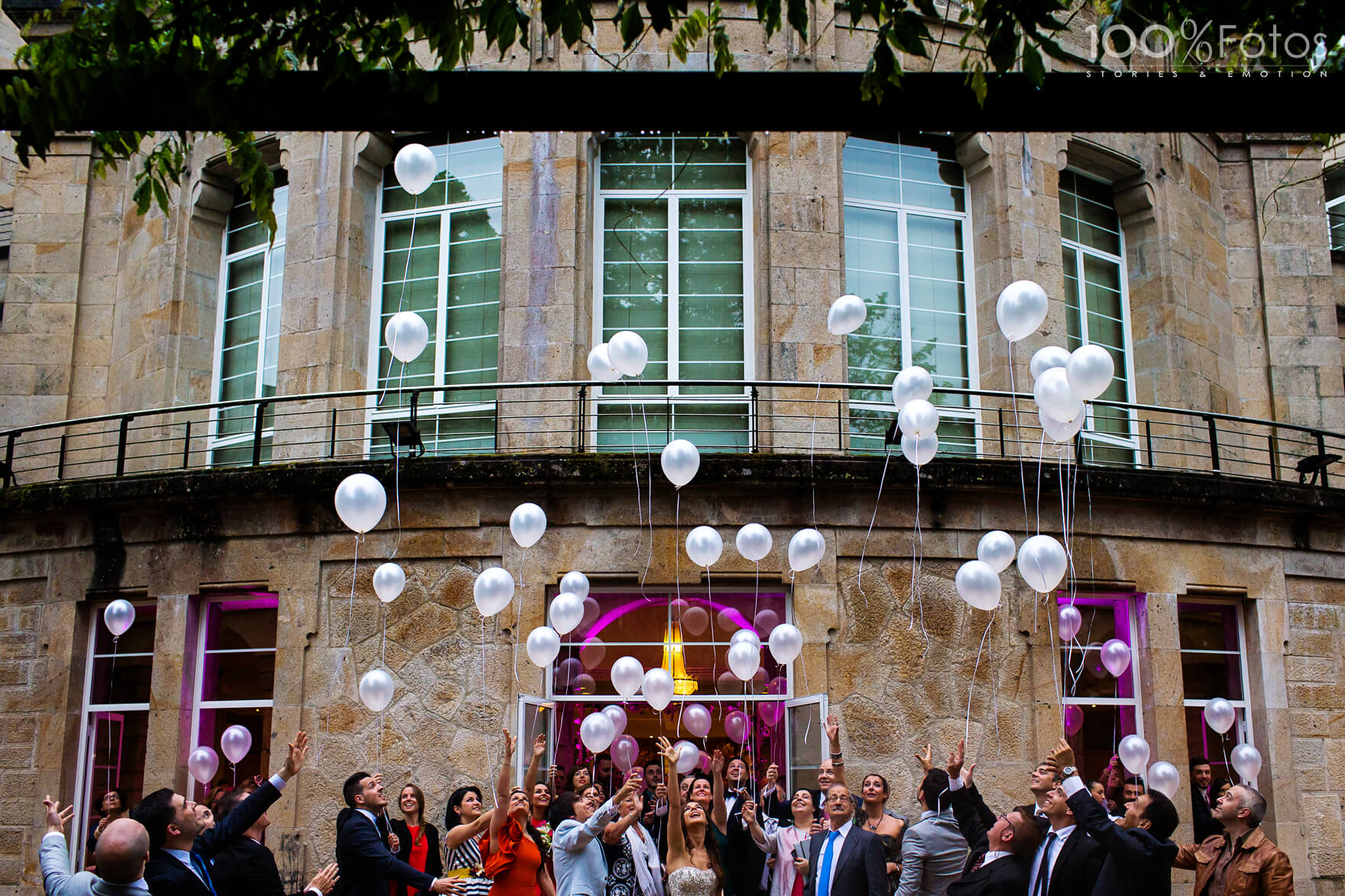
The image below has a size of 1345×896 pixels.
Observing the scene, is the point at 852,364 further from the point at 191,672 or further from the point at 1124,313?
the point at 191,672

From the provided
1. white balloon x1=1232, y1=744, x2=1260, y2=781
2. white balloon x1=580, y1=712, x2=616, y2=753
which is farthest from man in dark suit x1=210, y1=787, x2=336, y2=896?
white balloon x1=1232, y1=744, x2=1260, y2=781

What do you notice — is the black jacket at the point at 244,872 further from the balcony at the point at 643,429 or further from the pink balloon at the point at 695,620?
the pink balloon at the point at 695,620

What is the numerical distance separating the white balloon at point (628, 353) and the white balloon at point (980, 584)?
117 inches

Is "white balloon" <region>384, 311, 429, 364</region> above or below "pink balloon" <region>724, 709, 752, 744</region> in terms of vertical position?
above

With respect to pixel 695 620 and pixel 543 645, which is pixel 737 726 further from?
pixel 543 645

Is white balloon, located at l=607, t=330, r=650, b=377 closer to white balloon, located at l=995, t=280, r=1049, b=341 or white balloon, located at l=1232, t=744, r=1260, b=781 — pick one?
white balloon, located at l=995, t=280, r=1049, b=341

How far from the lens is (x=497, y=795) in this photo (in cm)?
824

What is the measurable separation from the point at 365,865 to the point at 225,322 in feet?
31.0

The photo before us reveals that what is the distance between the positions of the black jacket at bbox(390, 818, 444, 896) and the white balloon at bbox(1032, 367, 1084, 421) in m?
5.39

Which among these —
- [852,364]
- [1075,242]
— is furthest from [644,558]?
[1075,242]

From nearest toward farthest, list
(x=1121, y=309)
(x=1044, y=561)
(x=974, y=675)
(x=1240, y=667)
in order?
(x=1044, y=561) < (x=974, y=675) < (x=1240, y=667) < (x=1121, y=309)

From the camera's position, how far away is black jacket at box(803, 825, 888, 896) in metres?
7.98

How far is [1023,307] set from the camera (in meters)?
9.55

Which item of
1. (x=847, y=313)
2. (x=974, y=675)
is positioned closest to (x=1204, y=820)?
(x=974, y=675)
